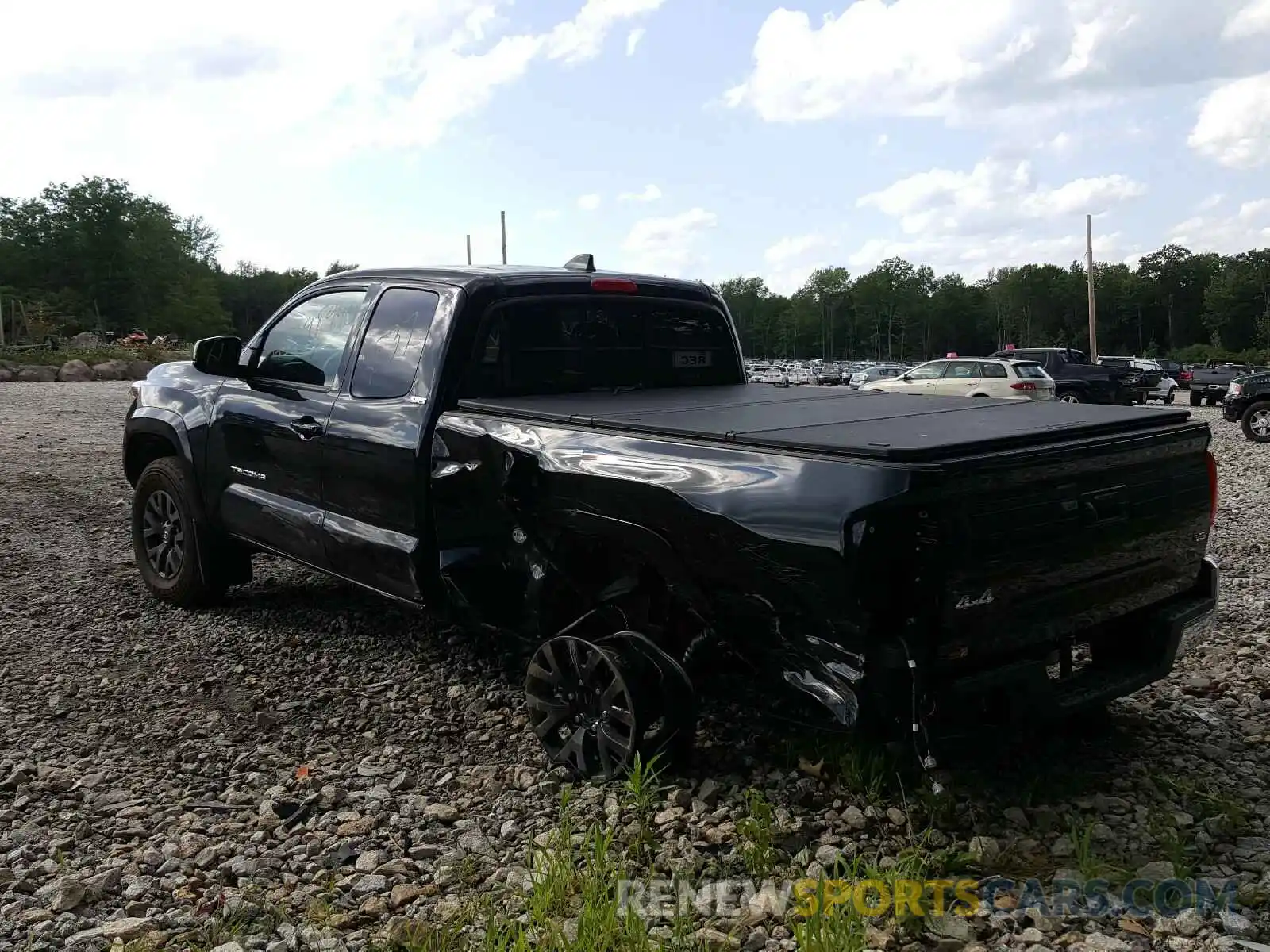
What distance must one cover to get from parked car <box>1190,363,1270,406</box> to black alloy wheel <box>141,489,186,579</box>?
24.7 meters

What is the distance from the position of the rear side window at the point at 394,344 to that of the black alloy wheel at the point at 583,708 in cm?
132

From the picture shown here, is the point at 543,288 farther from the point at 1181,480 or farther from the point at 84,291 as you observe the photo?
the point at 84,291

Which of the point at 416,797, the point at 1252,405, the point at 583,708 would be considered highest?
the point at 1252,405

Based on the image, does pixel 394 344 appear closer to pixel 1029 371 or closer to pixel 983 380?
pixel 983 380

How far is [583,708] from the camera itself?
3.82m

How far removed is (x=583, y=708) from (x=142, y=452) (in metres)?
3.93

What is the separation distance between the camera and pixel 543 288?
4664 mm

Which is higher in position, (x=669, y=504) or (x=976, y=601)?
(x=669, y=504)

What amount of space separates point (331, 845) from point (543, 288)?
2.39 m

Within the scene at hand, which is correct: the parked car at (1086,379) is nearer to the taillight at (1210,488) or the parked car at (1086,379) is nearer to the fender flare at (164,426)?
the taillight at (1210,488)

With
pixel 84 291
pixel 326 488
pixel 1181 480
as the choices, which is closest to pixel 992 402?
pixel 1181 480

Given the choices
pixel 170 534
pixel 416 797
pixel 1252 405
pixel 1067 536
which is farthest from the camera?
pixel 1252 405

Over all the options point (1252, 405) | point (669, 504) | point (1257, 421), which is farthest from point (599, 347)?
point (1257, 421)

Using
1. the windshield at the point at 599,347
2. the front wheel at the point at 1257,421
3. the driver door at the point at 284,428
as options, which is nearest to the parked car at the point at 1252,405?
the front wheel at the point at 1257,421
